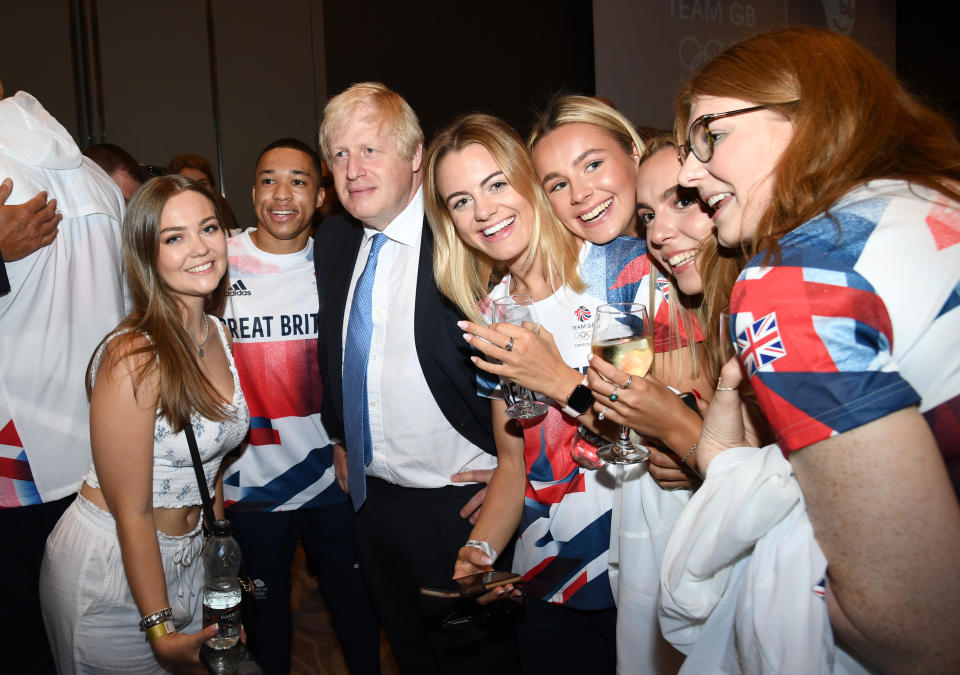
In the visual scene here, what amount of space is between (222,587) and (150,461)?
1.39 ft

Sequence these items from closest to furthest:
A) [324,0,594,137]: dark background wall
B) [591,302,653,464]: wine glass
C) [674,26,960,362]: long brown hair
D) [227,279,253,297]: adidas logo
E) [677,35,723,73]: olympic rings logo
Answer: [674,26,960,362]: long brown hair
[591,302,653,464]: wine glass
[227,279,253,297]: adidas logo
[324,0,594,137]: dark background wall
[677,35,723,73]: olympic rings logo

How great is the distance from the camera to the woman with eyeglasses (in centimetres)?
81

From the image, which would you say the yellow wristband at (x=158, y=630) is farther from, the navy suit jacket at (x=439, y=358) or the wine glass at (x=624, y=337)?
the wine glass at (x=624, y=337)

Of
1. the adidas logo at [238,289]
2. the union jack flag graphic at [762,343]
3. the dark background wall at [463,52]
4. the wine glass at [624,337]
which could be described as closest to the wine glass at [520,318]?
the wine glass at [624,337]

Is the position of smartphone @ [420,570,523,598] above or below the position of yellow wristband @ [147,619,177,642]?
above

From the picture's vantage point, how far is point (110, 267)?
2.47 m

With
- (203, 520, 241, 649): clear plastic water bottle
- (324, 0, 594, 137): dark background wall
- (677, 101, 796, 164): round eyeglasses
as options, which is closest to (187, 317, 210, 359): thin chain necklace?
(203, 520, 241, 649): clear plastic water bottle

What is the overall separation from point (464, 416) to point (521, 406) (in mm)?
441

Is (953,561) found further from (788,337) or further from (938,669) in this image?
(788,337)

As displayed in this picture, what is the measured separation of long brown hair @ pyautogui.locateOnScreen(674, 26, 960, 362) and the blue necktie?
55.5 inches

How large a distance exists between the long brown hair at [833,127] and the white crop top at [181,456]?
1670 millimetres

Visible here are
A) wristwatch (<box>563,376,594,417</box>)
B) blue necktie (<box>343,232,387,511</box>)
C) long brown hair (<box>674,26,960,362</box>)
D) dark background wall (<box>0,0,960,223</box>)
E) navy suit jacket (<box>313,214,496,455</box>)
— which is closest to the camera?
long brown hair (<box>674,26,960,362</box>)

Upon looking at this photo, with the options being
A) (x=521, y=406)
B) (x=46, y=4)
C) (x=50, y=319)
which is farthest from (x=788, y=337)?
(x=46, y=4)

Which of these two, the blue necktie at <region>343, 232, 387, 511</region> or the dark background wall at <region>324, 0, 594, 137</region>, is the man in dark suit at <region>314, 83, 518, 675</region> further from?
the dark background wall at <region>324, 0, 594, 137</region>
